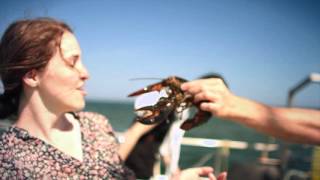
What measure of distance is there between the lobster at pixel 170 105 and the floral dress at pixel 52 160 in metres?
0.33

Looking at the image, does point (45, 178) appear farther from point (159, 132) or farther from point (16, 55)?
point (159, 132)

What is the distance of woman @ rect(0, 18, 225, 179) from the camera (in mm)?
1430

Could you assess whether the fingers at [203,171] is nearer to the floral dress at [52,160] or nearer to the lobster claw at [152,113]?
the lobster claw at [152,113]

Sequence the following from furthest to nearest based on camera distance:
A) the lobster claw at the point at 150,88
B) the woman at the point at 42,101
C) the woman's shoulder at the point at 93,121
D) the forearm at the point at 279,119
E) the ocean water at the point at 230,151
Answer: the ocean water at the point at 230,151, the woman's shoulder at the point at 93,121, the lobster claw at the point at 150,88, the woman at the point at 42,101, the forearm at the point at 279,119

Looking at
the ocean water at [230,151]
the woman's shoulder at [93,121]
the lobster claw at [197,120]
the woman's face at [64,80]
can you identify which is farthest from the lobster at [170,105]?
the woman's shoulder at [93,121]

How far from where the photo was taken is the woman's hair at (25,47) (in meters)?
1.43

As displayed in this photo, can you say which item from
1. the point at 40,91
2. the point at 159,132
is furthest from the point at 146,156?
the point at 40,91

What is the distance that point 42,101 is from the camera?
1.53 m

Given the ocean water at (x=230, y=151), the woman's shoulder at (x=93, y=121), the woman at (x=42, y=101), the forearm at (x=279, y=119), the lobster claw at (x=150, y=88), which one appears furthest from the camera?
the ocean water at (x=230, y=151)

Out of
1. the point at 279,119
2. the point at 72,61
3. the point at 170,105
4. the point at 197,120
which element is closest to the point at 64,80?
the point at 72,61

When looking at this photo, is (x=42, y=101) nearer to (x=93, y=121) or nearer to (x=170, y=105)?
(x=93, y=121)

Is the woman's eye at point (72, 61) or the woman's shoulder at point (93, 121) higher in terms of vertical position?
the woman's eye at point (72, 61)

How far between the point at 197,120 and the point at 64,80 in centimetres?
65

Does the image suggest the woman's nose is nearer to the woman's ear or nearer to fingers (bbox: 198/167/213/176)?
the woman's ear
